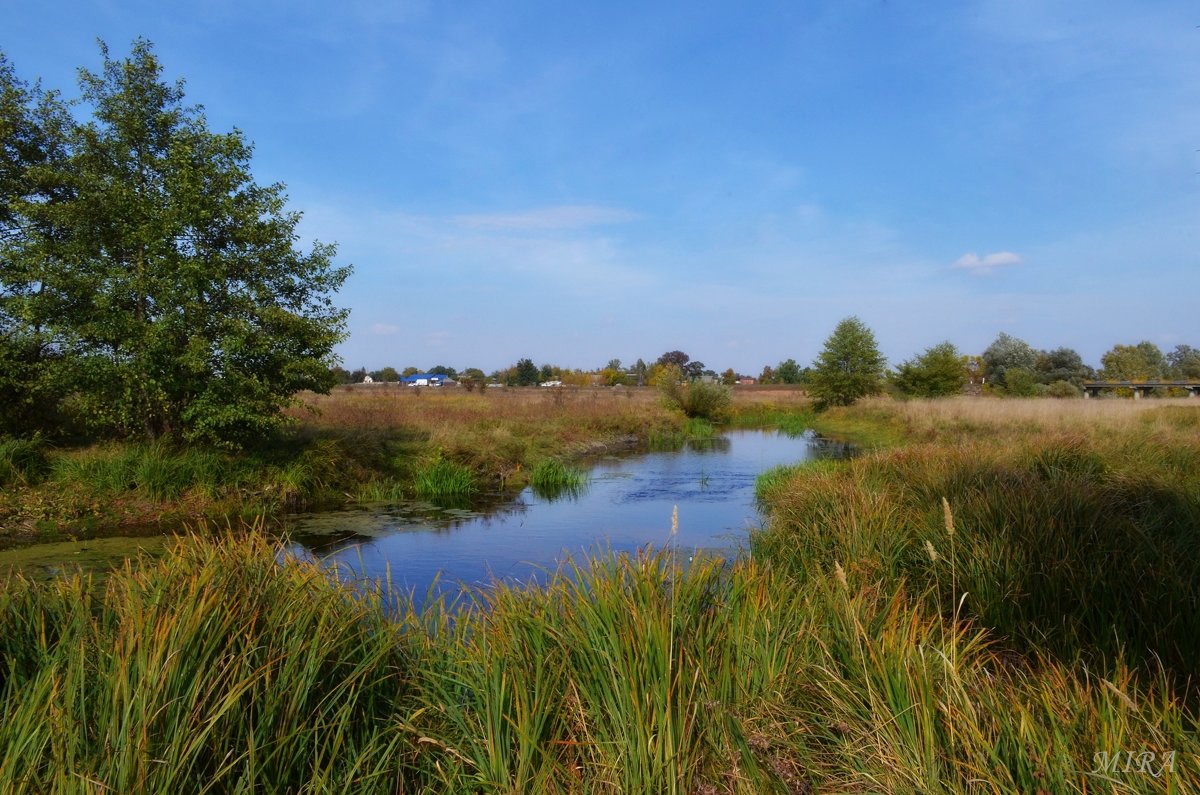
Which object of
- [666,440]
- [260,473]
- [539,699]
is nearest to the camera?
[539,699]

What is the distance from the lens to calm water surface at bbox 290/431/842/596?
10.1 m

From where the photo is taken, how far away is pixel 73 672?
3.21 meters

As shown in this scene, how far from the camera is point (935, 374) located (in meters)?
49.8

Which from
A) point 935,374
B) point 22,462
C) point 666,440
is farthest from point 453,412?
point 935,374

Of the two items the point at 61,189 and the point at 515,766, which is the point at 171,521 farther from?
the point at 515,766

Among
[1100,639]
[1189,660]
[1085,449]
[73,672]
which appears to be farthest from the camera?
[1085,449]

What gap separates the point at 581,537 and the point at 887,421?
87.4ft

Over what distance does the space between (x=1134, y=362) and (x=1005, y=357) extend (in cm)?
1340

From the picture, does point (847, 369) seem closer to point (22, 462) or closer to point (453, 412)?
point (453, 412)

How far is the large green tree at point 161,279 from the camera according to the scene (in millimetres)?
13102

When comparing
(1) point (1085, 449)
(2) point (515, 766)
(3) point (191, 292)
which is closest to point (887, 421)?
(1) point (1085, 449)

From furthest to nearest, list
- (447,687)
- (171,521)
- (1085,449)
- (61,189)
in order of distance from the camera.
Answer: (61,189)
(171,521)
(1085,449)
(447,687)

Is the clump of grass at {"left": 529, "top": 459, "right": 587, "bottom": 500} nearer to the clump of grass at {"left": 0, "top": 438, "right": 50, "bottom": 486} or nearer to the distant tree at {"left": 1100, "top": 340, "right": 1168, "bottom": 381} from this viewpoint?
the clump of grass at {"left": 0, "top": 438, "right": 50, "bottom": 486}

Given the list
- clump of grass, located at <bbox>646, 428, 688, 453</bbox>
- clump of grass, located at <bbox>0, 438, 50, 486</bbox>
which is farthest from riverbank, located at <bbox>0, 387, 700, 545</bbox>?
clump of grass, located at <bbox>646, 428, 688, 453</bbox>
